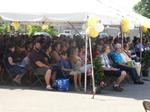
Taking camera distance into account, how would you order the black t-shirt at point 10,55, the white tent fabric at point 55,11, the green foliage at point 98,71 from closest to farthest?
the white tent fabric at point 55,11
the green foliage at point 98,71
the black t-shirt at point 10,55

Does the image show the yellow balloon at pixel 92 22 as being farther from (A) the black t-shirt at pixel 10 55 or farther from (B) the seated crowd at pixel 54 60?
(A) the black t-shirt at pixel 10 55

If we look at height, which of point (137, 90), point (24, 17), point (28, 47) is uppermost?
point (24, 17)

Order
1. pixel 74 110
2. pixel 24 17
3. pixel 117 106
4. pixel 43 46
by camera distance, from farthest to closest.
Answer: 1. pixel 43 46
2. pixel 24 17
3. pixel 117 106
4. pixel 74 110

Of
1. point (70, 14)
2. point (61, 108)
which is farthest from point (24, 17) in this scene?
point (61, 108)

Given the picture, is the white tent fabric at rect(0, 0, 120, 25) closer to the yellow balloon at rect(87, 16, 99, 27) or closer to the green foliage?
the yellow balloon at rect(87, 16, 99, 27)

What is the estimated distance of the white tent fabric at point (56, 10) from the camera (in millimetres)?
12610

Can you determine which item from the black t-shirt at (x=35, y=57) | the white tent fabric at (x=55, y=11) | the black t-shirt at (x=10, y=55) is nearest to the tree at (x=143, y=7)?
the white tent fabric at (x=55, y=11)

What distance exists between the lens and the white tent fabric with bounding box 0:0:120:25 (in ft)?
41.4

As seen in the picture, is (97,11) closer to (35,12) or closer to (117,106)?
(35,12)

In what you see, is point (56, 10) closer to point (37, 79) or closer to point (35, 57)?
point (35, 57)

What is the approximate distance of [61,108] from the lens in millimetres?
10172

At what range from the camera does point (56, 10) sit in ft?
42.7

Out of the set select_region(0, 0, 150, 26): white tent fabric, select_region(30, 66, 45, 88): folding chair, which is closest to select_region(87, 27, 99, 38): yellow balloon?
select_region(0, 0, 150, 26): white tent fabric

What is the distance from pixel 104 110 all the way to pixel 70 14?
3484 millimetres
